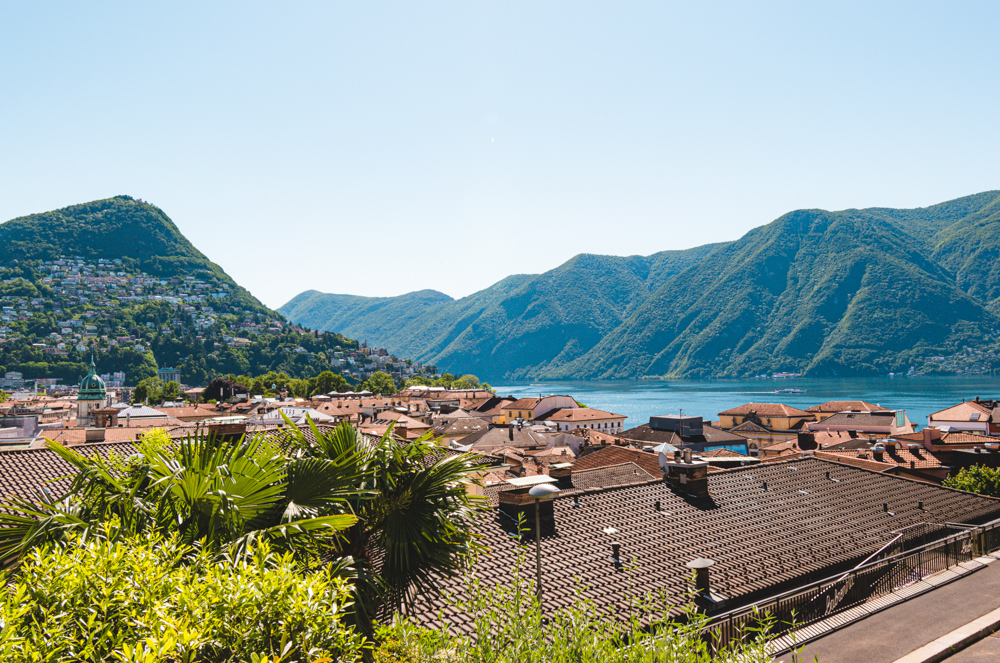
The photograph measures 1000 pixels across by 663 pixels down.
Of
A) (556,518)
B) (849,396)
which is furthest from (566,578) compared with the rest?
(849,396)

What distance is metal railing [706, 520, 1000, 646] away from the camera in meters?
10.3

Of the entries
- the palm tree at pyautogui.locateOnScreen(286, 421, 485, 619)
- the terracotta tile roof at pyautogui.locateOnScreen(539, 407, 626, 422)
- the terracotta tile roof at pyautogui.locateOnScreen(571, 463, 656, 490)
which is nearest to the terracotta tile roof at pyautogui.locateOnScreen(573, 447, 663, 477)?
the terracotta tile roof at pyautogui.locateOnScreen(571, 463, 656, 490)

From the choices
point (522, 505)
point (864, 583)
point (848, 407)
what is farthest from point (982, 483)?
point (848, 407)

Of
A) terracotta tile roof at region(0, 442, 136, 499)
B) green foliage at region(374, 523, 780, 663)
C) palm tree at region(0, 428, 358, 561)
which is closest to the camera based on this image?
green foliage at region(374, 523, 780, 663)

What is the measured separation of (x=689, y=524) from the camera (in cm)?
1487

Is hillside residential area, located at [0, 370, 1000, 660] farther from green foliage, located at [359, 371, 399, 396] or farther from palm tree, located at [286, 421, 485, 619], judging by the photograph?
green foliage, located at [359, 371, 399, 396]

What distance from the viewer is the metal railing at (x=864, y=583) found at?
33.8ft

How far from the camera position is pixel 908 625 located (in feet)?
37.0

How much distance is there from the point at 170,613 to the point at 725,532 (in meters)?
13.7

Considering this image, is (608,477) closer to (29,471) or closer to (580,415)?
(29,471)

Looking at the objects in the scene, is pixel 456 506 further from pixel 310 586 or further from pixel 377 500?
pixel 310 586

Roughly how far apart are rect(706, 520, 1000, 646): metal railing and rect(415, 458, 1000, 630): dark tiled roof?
0.62m

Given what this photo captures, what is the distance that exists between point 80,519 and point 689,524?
12811 millimetres

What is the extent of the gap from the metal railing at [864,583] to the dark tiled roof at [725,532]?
0.62 meters
